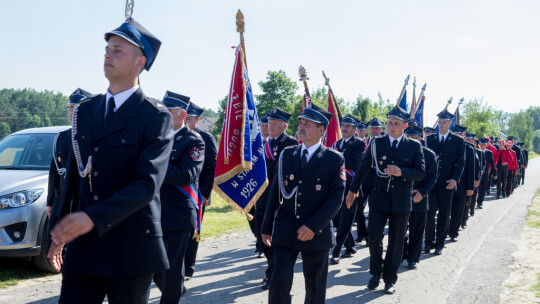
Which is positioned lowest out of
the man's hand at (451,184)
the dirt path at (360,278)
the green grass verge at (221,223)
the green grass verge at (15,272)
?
the green grass verge at (221,223)

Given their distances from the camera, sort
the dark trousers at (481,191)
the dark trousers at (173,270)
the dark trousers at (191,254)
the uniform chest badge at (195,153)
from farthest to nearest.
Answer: the dark trousers at (481,191), the dark trousers at (191,254), the uniform chest badge at (195,153), the dark trousers at (173,270)

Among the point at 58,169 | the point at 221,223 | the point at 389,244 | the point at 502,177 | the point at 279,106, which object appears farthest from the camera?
the point at 279,106

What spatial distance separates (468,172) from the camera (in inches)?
384

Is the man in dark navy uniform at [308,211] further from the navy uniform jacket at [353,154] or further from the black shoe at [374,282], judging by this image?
the navy uniform jacket at [353,154]

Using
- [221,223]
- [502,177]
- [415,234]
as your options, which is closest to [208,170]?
[415,234]

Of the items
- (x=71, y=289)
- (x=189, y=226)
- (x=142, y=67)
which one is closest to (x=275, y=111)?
(x=189, y=226)

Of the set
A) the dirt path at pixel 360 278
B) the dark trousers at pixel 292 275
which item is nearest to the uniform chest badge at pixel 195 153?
the dark trousers at pixel 292 275

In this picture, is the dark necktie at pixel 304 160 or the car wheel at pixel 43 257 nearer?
the dark necktie at pixel 304 160

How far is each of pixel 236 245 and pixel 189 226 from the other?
14.8 feet

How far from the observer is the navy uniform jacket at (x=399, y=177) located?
6367mm

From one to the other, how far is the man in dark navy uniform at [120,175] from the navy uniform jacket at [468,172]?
8376 mm

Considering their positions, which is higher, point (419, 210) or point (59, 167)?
point (59, 167)

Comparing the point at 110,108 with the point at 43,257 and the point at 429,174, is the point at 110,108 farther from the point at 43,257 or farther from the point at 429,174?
the point at 429,174

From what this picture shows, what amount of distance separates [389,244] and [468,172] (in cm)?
427
